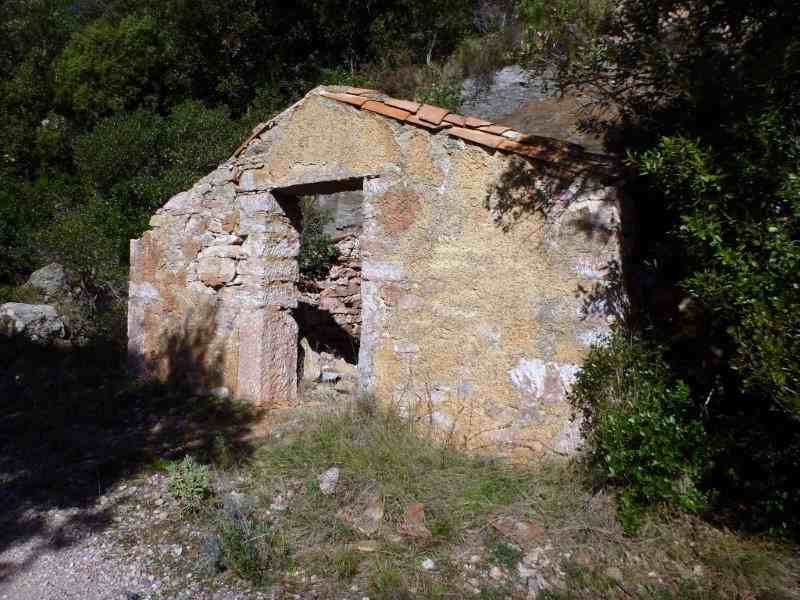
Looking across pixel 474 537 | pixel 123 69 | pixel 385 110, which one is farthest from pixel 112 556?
pixel 123 69

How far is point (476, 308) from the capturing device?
177 inches

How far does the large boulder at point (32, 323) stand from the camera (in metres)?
9.19

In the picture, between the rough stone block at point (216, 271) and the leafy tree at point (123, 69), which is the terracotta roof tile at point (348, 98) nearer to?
the rough stone block at point (216, 271)

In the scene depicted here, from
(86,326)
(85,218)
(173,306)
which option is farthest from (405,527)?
(85,218)

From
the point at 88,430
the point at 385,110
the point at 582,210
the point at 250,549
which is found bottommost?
the point at 88,430

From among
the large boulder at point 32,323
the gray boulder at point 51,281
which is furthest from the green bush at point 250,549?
the gray boulder at point 51,281

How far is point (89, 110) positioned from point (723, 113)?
18119 mm

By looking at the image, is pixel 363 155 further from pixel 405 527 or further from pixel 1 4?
pixel 1 4

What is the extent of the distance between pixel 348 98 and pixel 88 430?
3.44 meters

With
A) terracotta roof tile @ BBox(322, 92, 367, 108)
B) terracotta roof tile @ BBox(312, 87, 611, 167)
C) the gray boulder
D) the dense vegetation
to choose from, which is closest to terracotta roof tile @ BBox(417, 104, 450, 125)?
terracotta roof tile @ BBox(312, 87, 611, 167)

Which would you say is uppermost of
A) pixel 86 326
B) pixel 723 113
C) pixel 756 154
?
pixel 723 113

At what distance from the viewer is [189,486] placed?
402 cm

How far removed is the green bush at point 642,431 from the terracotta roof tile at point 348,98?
253cm

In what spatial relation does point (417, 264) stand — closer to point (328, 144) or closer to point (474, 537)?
point (328, 144)
